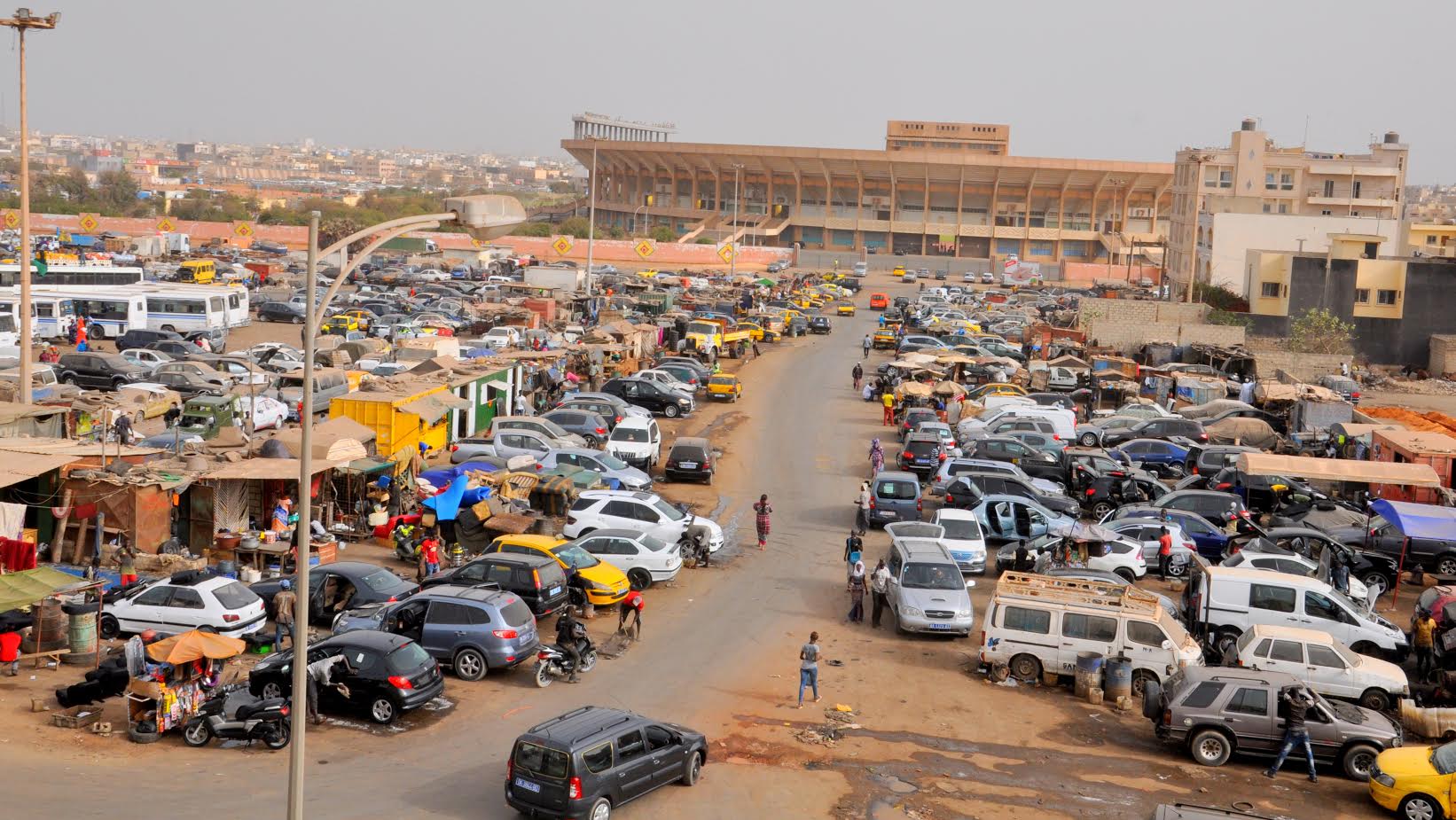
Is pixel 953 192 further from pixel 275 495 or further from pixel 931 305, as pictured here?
pixel 275 495

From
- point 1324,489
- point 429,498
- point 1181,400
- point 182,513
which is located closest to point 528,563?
point 429,498

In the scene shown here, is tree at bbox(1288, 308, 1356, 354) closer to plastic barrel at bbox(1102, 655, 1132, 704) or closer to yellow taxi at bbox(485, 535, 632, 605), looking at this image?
plastic barrel at bbox(1102, 655, 1132, 704)

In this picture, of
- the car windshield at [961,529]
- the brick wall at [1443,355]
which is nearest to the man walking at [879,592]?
the car windshield at [961,529]

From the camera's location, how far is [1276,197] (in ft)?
275

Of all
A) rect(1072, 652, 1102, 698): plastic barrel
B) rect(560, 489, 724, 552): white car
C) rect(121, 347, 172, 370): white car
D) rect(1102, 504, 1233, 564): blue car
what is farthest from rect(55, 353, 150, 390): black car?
rect(1072, 652, 1102, 698): plastic barrel

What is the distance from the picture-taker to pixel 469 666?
1627cm

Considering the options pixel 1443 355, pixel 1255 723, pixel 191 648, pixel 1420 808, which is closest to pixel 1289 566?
pixel 1255 723

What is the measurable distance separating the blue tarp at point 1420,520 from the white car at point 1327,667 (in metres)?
6.06

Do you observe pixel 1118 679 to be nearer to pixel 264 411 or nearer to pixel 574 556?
pixel 574 556

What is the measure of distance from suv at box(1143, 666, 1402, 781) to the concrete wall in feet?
181

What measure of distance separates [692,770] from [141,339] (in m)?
32.8

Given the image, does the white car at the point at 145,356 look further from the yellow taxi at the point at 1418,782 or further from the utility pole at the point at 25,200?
the yellow taxi at the point at 1418,782

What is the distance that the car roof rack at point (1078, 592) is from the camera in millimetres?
17234

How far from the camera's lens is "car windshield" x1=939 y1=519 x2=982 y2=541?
22.1 m
